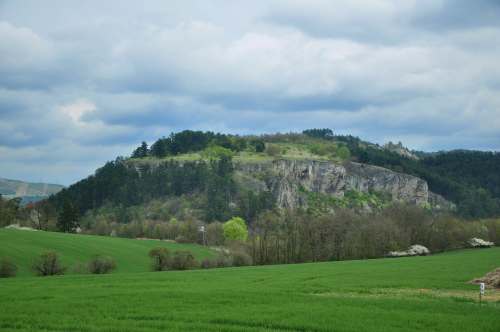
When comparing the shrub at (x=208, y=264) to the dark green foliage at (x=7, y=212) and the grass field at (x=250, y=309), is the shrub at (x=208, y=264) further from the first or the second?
the dark green foliage at (x=7, y=212)

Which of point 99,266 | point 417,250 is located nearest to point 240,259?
point 99,266

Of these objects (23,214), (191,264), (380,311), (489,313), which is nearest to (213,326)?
(380,311)

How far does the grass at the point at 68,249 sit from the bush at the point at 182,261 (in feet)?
41.2

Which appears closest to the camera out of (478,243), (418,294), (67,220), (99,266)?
(418,294)

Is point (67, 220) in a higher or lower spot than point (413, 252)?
higher

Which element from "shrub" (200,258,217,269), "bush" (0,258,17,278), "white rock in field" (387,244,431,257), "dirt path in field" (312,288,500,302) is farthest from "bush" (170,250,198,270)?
"dirt path in field" (312,288,500,302)

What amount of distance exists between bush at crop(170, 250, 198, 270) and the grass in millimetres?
12544

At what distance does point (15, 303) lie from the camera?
2936 centimetres

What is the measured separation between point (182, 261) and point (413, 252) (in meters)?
48.7

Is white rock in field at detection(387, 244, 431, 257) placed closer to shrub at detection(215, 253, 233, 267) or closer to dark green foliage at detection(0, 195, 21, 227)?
shrub at detection(215, 253, 233, 267)

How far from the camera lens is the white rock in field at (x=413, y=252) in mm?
102481

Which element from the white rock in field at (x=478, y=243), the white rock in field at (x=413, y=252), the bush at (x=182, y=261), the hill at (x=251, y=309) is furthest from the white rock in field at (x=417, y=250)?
the hill at (x=251, y=309)

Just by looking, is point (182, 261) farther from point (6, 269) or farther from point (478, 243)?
point (478, 243)

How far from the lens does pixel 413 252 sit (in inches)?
4099
